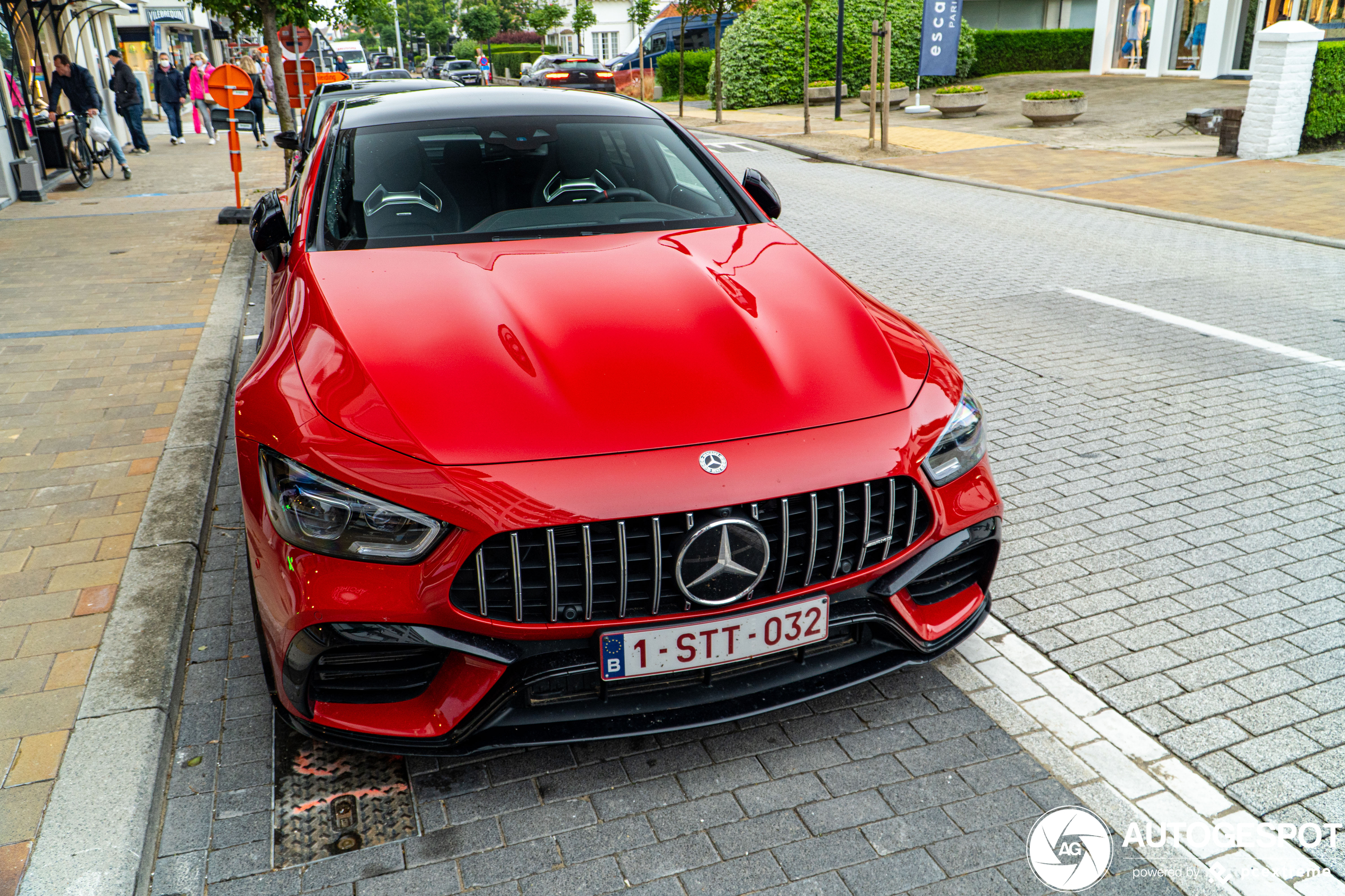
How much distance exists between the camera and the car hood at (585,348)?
A: 8.01ft

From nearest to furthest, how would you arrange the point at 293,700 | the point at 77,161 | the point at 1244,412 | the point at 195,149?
the point at 293,700 → the point at 1244,412 → the point at 77,161 → the point at 195,149

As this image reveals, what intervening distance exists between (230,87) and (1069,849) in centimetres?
1153

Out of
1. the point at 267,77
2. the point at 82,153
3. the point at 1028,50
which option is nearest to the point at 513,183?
the point at 82,153

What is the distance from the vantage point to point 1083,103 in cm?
2216

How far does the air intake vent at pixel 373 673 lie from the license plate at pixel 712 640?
422 millimetres

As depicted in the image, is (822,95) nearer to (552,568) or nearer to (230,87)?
(230,87)

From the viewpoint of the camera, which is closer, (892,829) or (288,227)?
(892,829)

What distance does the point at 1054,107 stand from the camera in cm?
2095

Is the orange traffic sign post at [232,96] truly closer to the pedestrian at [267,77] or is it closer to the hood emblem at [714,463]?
the hood emblem at [714,463]

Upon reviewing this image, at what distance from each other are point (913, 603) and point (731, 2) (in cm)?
2804

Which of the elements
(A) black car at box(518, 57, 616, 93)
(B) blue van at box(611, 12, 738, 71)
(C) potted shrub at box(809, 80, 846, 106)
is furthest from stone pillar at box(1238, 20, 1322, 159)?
(B) blue van at box(611, 12, 738, 71)

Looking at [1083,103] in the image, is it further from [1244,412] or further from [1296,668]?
[1296,668]

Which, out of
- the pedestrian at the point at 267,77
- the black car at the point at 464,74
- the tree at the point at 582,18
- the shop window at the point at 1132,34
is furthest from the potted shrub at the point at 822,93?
the tree at the point at 582,18

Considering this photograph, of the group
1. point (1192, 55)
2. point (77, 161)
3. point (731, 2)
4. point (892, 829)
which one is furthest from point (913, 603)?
point (1192, 55)
